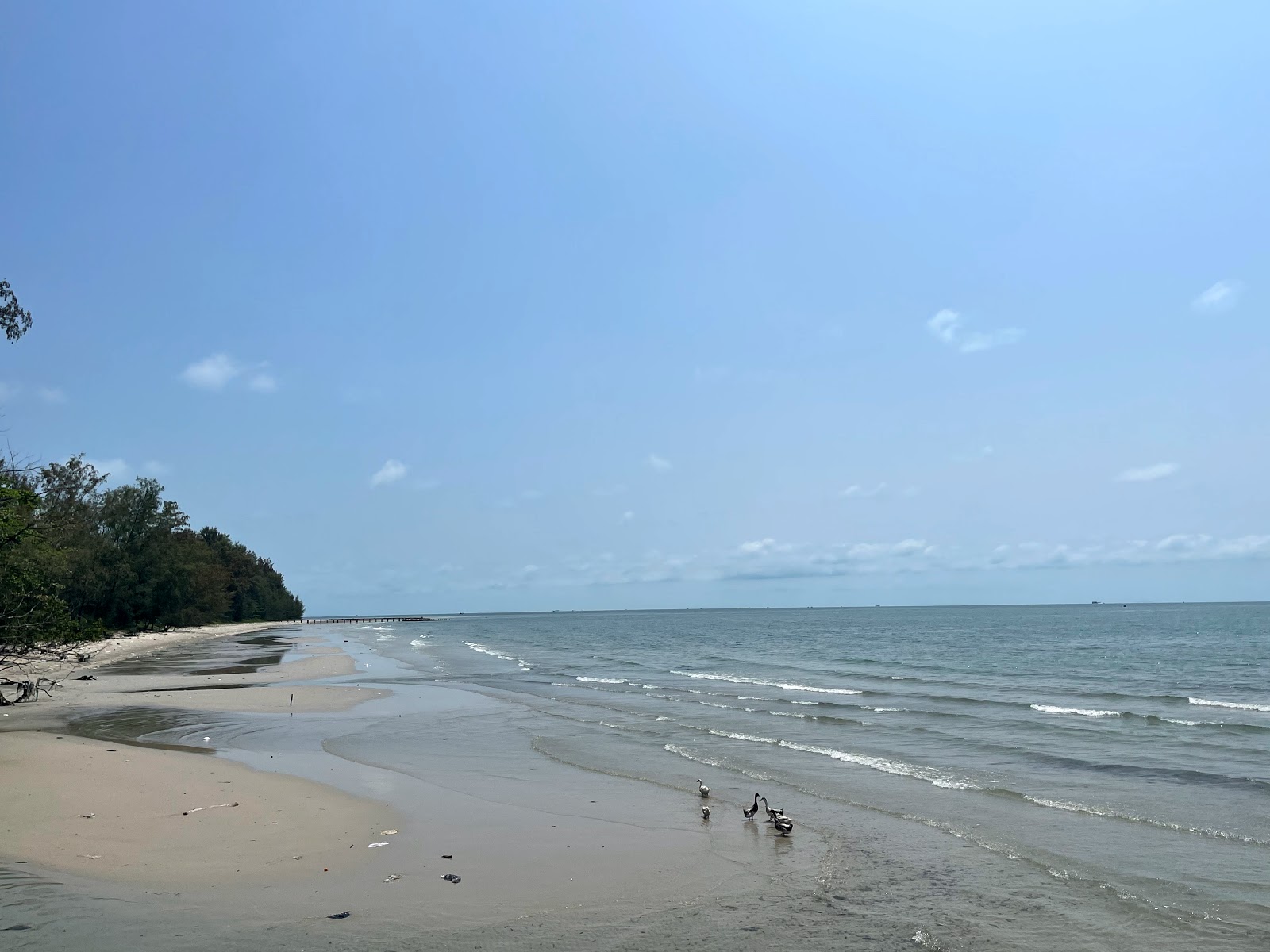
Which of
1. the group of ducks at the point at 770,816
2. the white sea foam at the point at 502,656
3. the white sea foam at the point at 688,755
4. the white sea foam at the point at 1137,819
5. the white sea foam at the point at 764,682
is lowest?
the white sea foam at the point at 502,656

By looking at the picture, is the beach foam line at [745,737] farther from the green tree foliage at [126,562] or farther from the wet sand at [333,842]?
the green tree foliage at [126,562]

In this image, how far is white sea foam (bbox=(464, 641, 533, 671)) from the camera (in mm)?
48678

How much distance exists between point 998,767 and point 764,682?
20105mm

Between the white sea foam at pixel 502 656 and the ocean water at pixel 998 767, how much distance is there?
3.85m

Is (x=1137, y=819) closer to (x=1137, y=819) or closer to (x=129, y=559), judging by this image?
(x=1137, y=819)

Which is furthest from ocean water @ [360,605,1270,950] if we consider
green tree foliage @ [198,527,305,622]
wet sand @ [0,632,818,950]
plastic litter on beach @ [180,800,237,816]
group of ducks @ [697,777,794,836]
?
green tree foliage @ [198,527,305,622]

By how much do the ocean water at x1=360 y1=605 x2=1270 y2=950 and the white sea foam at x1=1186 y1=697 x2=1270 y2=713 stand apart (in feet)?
0.42

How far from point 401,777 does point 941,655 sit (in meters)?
45.1

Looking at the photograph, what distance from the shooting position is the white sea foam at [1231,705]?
25.8 meters

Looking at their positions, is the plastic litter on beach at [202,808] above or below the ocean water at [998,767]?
above

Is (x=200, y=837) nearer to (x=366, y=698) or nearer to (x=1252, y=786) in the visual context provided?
(x=1252, y=786)

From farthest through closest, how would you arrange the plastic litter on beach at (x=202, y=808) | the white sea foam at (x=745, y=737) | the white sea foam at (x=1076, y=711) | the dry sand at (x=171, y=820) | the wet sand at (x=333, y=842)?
the white sea foam at (x=1076, y=711) → the white sea foam at (x=745, y=737) → the plastic litter on beach at (x=202, y=808) → the dry sand at (x=171, y=820) → the wet sand at (x=333, y=842)

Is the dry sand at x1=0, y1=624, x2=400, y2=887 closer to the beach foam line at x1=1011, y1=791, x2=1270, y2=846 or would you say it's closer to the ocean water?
the ocean water

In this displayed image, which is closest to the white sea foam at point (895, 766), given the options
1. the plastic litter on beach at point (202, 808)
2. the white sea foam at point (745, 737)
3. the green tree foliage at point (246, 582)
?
the white sea foam at point (745, 737)
